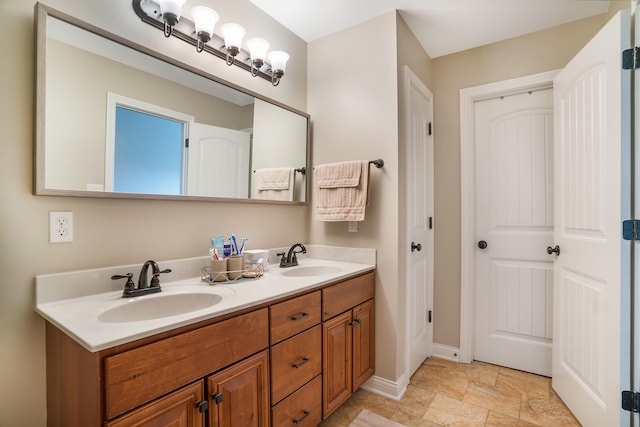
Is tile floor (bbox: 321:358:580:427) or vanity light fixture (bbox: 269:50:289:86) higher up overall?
vanity light fixture (bbox: 269:50:289:86)

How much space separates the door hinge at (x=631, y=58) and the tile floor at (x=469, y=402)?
5.96ft

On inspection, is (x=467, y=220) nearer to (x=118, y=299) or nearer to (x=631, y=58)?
(x=631, y=58)

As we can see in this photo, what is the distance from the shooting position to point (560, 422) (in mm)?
1656

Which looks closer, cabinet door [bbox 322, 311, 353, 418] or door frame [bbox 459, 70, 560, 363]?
cabinet door [bbox 322, 311, 353, 418]

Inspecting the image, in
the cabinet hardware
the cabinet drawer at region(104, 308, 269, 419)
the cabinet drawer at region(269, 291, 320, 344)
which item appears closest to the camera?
the cabinet drawer at region(104, 308, 269, 419)

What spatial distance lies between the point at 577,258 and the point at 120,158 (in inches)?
92.0

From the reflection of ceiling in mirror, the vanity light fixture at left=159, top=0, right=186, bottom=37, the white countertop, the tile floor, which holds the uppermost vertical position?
the vanity light fixture at left=159, top=0, right=186, bottom=37

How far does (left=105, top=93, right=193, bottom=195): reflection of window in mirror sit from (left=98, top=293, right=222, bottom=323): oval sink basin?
47 cm

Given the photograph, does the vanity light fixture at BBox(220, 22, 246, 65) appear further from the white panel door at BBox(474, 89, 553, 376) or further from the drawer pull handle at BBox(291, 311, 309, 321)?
the white panel door at BBox(474, 89, 553, 376)

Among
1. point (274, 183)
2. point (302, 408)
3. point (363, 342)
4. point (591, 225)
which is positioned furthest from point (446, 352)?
point (274, 183)

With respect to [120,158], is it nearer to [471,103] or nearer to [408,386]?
[408,386]

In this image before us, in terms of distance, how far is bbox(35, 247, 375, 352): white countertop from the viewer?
0.84 meters

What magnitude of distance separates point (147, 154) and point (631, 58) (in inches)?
87.5

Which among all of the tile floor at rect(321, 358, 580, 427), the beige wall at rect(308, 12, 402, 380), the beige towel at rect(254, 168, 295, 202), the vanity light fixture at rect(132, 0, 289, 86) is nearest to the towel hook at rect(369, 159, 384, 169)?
the beige wall at rect(308, 12, 402, 380)
